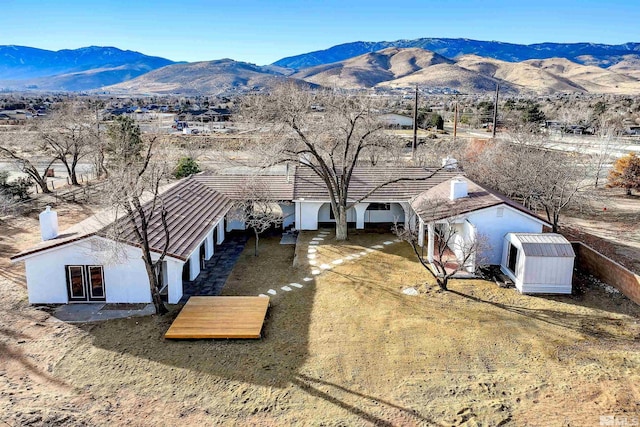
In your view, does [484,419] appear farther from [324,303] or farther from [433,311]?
[324,303]

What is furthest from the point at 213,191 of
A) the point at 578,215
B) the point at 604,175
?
the point at 604,175

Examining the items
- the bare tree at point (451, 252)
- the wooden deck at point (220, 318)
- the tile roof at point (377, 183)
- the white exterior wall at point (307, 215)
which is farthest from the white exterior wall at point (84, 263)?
the white exterior wall at point (307, 215)

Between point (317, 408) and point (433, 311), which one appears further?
point (433, 311)

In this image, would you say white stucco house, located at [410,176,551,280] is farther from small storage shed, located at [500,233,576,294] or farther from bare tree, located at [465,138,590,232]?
bare tree, located at [465,138,590,232]

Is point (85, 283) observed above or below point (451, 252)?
above

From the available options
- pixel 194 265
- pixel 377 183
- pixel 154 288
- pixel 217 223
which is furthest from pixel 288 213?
pixel 154 288

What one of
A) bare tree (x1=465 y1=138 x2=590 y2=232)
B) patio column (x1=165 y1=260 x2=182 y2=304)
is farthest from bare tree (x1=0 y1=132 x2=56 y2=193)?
bare tree (x1=465 y1=138 x2=590 y2=232)

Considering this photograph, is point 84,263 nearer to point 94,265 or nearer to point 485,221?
point 94,265
